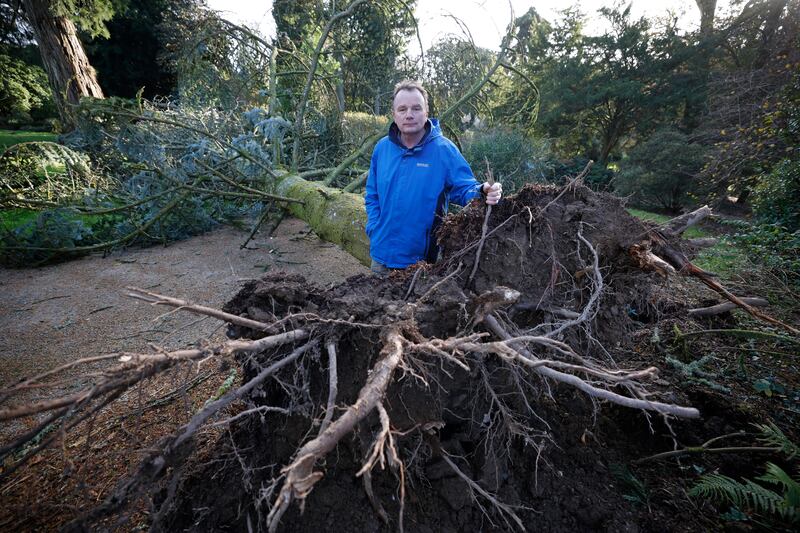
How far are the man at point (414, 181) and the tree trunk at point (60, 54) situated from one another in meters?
8.94

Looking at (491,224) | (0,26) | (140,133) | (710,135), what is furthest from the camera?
(0,26)

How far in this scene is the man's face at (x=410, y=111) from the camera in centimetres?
237

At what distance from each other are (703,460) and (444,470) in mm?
1323

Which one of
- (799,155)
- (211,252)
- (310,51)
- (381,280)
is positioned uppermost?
(310,51)

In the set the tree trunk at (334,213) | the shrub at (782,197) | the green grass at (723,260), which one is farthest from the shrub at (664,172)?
the tree trunk at (334,213)

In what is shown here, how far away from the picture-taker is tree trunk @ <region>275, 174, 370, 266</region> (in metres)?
3.26

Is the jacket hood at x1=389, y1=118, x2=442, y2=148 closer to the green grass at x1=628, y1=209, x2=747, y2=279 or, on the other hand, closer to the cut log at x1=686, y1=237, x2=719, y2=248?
the cut log at x1=686, y1=237, x2=719, y2=248

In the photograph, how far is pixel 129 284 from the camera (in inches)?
164

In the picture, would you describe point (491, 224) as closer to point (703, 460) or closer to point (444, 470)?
point (444, 470)

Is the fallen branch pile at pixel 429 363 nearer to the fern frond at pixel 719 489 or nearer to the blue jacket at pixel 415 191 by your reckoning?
A: the fern frond at pixel 719 489

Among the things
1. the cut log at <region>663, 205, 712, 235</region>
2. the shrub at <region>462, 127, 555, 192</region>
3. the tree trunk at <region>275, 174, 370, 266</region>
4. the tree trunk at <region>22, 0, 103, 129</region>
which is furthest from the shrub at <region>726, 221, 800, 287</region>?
the tree trunk at <region>22, 0, 103, 129</region>

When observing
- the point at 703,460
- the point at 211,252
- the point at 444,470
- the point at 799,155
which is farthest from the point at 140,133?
the point at 799,155

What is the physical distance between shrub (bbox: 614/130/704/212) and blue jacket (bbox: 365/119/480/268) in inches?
366

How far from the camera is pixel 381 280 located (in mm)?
1766
